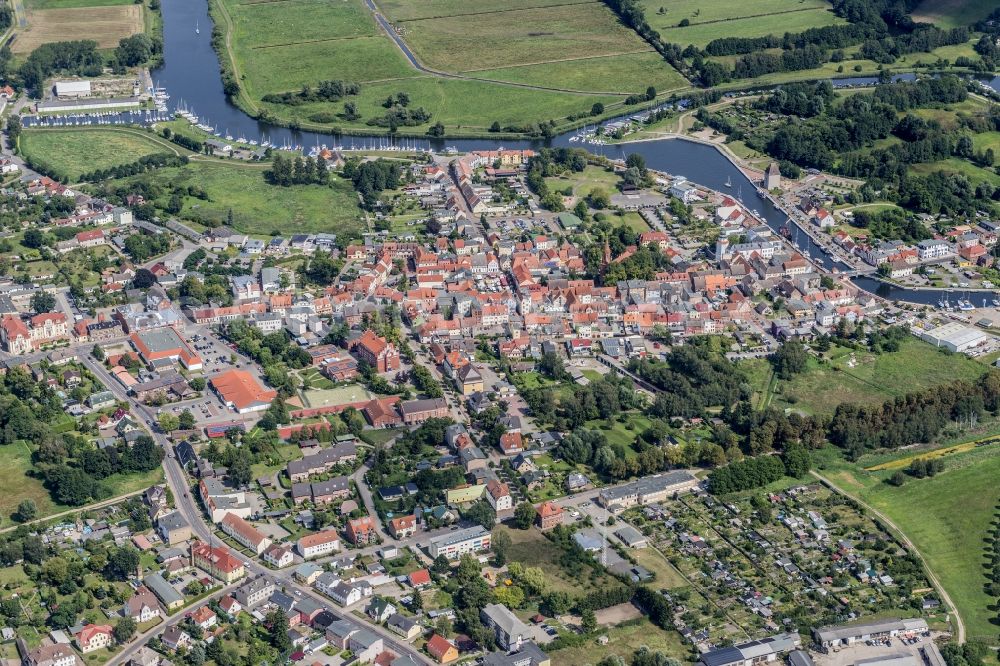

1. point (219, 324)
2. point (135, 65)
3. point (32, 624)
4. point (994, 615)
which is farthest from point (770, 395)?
point (135, 65)

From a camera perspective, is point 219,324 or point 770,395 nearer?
point 770,395

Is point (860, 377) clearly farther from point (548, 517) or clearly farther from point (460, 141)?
point (460, 141)

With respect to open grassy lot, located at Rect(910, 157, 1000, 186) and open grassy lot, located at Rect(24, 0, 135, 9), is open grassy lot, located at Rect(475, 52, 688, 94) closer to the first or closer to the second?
open grassy lot, located at Rect(910, 157, 1000, 186)

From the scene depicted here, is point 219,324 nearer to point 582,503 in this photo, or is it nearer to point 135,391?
point 135,391

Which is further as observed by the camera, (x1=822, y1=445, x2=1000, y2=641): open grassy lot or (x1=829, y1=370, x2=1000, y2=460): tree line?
(x1=829, y1=370, x2=1000, y2=460): tree line

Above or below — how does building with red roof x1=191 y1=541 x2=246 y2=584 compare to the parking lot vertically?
above

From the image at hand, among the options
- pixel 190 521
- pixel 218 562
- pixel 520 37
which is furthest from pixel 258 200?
pixel 520 37

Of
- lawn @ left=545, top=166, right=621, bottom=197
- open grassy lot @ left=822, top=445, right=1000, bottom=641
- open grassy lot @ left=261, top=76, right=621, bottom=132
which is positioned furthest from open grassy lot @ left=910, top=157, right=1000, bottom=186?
open grassy lot @ left=822, top=445, right=1000, bottom=641
